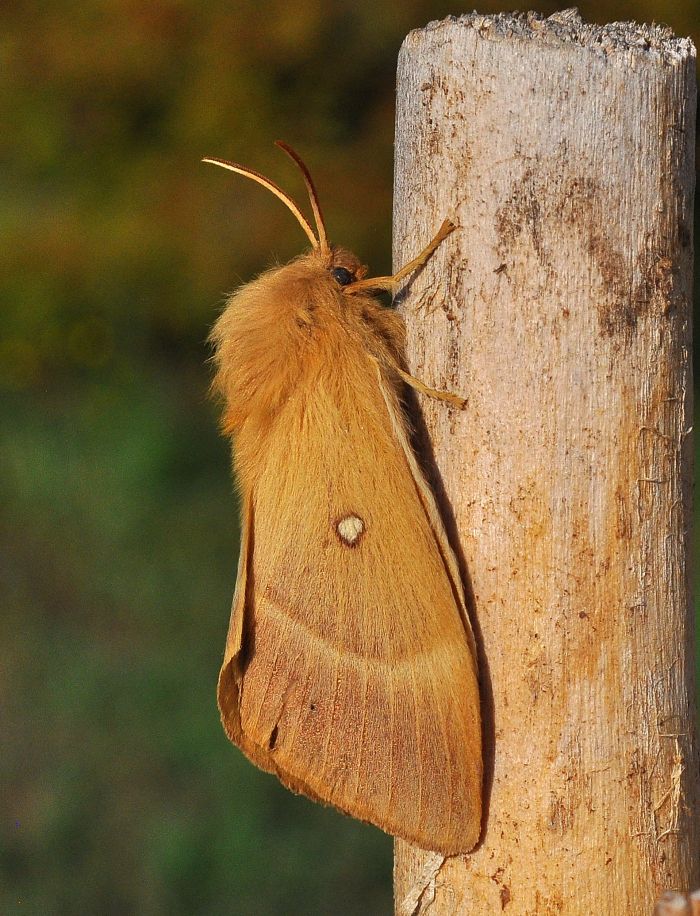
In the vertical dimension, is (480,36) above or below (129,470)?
above

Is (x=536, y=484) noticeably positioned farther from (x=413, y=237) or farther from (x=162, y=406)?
(x=162, y=406)

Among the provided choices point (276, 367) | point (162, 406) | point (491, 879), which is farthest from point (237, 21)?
point (491, 879)

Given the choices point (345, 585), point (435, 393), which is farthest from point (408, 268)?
point (345, 585)

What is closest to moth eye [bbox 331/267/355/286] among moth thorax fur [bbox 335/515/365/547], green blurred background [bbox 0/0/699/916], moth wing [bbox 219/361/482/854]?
moth wing [bbox 219/361/482/854]

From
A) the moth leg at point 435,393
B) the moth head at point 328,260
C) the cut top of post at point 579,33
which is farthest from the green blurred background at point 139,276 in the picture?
the cut top of post at point 579,33

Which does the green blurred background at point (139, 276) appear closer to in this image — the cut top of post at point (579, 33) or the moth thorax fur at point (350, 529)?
the moth thorax fur at point (350, 529)

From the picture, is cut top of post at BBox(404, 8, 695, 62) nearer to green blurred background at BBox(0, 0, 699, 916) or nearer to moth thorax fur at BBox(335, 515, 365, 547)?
moth thorax fur at BBox(335, 515, 365, 547)
